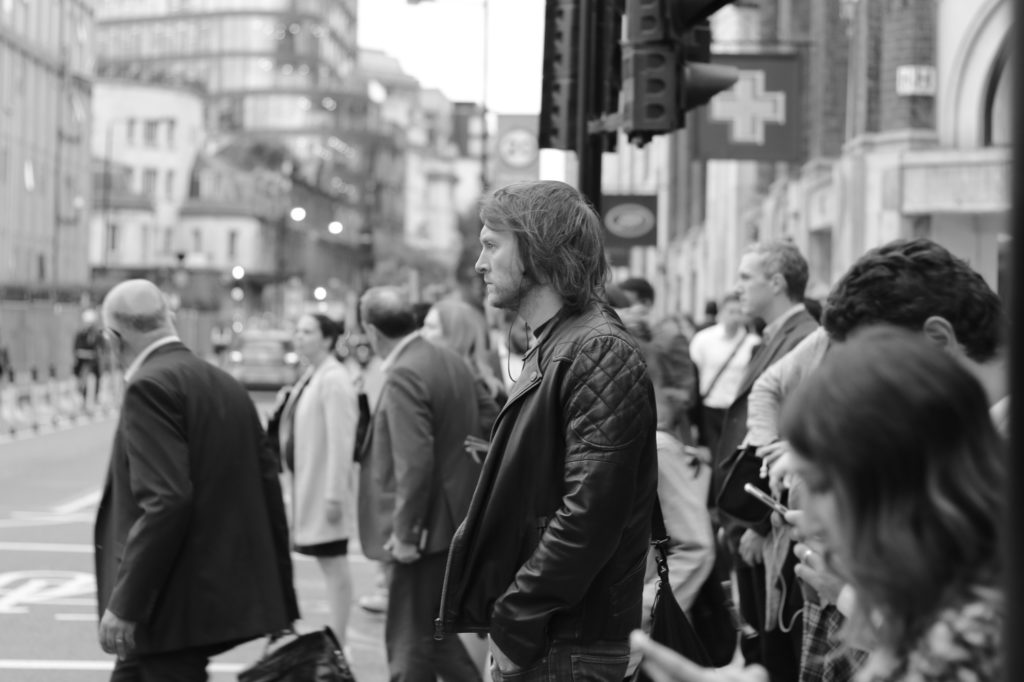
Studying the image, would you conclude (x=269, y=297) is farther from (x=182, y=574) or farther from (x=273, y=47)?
(x=182, y=574)

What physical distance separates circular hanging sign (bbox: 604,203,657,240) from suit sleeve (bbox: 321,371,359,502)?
11.5 meters

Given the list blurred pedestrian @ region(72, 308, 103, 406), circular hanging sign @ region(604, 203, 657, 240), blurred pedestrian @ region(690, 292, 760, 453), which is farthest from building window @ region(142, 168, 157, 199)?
blurred pedestrian @ region(690, 292, 760, 453)

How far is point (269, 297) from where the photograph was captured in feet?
417

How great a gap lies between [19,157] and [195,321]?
42.9 ft

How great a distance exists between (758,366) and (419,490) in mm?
1551

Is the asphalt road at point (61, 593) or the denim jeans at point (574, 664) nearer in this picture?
the denim jeans at point (574, 664)

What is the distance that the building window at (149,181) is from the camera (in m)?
112

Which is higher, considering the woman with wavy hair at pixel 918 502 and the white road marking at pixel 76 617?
the woman with wavy hair at pixel 918 502

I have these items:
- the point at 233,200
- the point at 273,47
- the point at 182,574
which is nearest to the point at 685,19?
the point at 182,574

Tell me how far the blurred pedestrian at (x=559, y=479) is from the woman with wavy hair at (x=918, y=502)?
5.23 ft

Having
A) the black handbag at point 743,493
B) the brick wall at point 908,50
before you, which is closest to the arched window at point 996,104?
the brick wall at point 908,50

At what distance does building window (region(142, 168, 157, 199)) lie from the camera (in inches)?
4395

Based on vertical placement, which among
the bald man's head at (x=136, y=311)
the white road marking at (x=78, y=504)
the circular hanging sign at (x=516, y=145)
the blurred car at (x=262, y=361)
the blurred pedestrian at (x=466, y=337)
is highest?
the circular hanging sign at (x=516, y=145)

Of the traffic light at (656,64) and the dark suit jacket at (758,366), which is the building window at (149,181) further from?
the dark suit jacket at (758,366)
